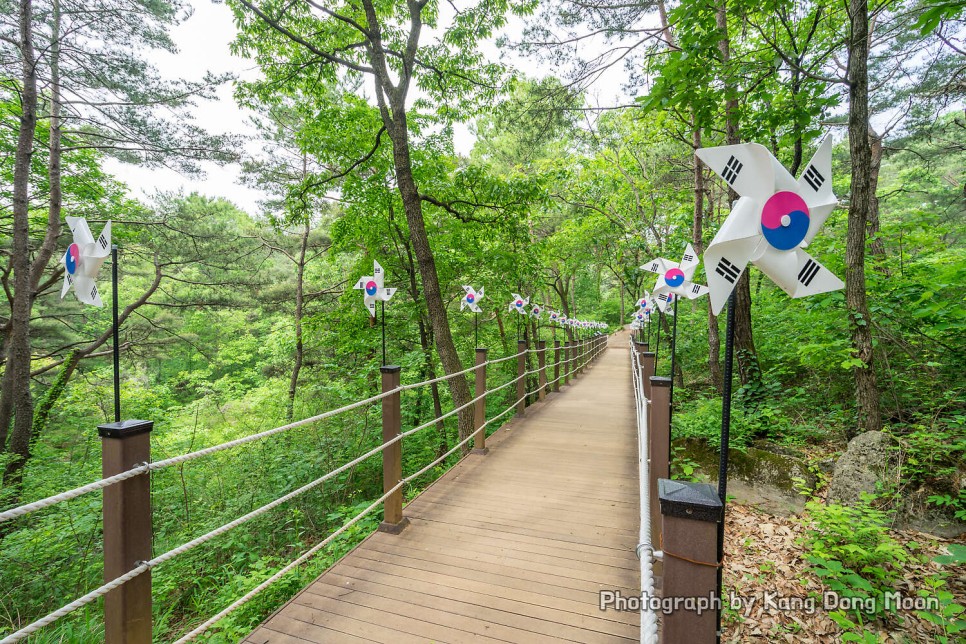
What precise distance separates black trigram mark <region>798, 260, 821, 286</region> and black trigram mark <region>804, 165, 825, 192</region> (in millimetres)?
282

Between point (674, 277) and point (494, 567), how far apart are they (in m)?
3.92

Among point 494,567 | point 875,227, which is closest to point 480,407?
point 494,567

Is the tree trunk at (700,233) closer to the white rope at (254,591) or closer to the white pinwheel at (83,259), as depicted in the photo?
the white rope at (254,591)

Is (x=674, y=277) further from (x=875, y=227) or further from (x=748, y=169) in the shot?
(x=875, y=227)

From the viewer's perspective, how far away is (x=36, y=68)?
18.9 feet

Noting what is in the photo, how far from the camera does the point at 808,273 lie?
5.14 feet

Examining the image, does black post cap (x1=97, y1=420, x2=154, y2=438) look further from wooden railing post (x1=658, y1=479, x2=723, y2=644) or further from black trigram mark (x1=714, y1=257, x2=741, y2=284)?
black trigram mark (x1=714, y1=257, x2=741, y2=284)

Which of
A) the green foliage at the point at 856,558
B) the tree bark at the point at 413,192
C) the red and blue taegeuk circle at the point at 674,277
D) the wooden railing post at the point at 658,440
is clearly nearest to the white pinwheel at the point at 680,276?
the red and blue taegeuk circle at the point at 674,277

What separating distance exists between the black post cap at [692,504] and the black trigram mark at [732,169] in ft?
3.63

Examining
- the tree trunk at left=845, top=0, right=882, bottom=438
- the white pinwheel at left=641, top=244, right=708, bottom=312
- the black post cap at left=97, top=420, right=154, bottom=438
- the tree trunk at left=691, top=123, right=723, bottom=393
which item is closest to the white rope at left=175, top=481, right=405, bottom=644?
the black post cap at left=97, top=420, right=154, bottom=438

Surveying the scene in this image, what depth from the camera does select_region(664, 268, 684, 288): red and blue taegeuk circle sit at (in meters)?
4.93

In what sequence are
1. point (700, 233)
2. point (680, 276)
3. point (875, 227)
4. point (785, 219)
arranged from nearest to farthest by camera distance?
point (785, 219), point (680, 276), point (875, 227), point (700, 233)

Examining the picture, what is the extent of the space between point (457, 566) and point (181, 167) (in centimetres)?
830

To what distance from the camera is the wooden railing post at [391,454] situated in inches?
121
